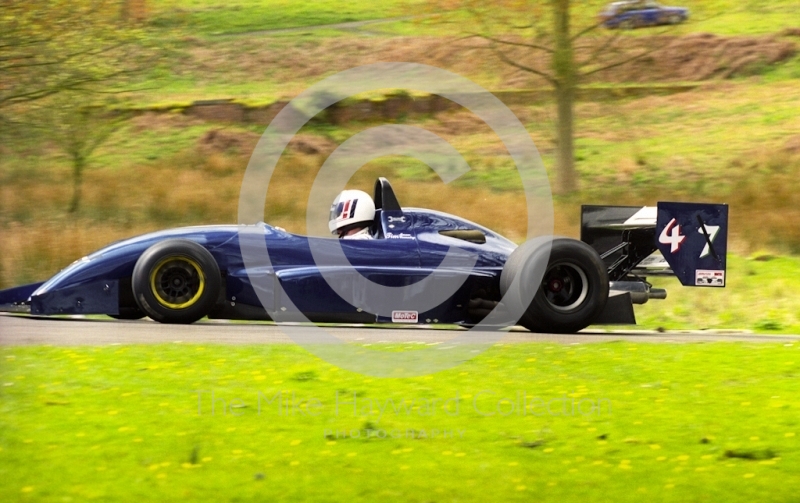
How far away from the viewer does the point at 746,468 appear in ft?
20.6

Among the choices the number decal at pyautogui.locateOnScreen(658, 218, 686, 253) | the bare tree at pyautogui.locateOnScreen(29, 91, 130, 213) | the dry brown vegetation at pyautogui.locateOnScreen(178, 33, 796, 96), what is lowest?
the number decal at pyautogui.locateOnScreen(658, 218, 686, 253)

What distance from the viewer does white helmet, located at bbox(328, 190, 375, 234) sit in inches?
423

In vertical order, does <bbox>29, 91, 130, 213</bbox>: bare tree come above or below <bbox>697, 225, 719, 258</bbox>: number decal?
above

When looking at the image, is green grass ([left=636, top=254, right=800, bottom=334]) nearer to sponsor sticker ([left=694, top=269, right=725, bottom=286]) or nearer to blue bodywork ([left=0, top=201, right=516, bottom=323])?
sponsor sticker ([left=694, top=269, right=725, bottom=286])

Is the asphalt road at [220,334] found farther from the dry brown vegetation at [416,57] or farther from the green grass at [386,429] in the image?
the dry brown vegetation at [416,57]

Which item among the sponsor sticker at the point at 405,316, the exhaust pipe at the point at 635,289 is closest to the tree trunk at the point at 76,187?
the sponsor sticker at the point at 405,316

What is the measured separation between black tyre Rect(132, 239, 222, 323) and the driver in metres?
1.54

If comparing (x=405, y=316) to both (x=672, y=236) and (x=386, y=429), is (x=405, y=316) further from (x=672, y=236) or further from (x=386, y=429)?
(x=386, y=429)

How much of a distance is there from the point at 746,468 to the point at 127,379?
4.39m

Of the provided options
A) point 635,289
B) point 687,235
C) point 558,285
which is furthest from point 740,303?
point 558,285

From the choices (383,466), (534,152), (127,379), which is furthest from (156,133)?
(383,466)

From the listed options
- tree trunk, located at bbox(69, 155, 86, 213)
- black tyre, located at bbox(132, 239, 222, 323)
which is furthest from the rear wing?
tree trunk, located at bbox(69, 155, 86, 213)

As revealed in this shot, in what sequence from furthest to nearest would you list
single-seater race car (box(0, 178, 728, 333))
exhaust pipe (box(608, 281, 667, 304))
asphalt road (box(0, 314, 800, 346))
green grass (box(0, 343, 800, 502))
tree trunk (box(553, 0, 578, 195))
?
tree trunk (box(553, 0, 578, 195)), exhaust pipe (box(608, 281, 667, 304)), single-seater race car (box(0, 178, 728, 333)), asphalt road (box(0, 314, 800, 346)), green grass (box(0, 343, 800, 502))

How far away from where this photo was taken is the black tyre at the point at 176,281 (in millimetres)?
9812
